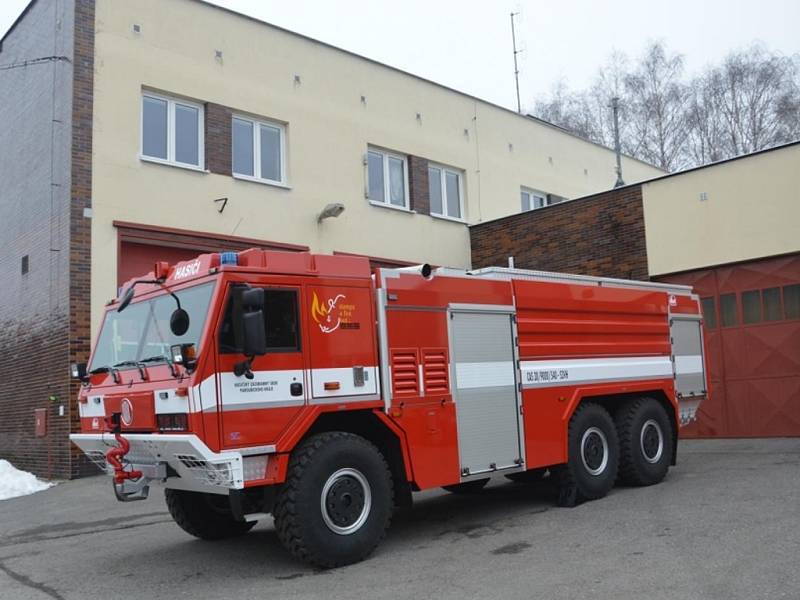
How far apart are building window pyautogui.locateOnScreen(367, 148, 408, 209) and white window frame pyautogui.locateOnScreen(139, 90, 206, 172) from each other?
4179mm

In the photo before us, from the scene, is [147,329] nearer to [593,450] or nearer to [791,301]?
[593,450]

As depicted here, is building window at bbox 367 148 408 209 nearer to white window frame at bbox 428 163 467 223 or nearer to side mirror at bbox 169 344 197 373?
white window frame at bbox 428 163 467 223

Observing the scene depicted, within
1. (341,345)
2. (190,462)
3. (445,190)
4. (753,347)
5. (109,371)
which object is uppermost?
(445,190)

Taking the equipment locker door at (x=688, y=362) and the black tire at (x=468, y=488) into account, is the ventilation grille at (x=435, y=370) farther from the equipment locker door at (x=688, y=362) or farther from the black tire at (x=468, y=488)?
the equipment locker door at (x=688, y=362)

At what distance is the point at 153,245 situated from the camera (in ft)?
45.5

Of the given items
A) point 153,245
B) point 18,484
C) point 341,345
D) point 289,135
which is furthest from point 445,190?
point 341,345

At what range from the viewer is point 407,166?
19.0 metres

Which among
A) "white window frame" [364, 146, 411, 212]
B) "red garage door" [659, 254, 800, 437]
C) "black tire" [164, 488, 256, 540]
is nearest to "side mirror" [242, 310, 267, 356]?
"black tire" [164, 488, 256, 540]

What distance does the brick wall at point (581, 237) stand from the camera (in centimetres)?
1653

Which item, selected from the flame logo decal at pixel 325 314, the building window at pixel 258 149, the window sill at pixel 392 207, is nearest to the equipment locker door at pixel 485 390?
the flame logo decal at pixel 325 314

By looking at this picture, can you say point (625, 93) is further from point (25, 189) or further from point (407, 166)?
point (25, 189)

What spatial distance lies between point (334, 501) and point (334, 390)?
921 millimetres

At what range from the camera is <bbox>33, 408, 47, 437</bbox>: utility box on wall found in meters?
13.1

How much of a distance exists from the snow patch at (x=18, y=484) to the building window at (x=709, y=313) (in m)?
12.2
